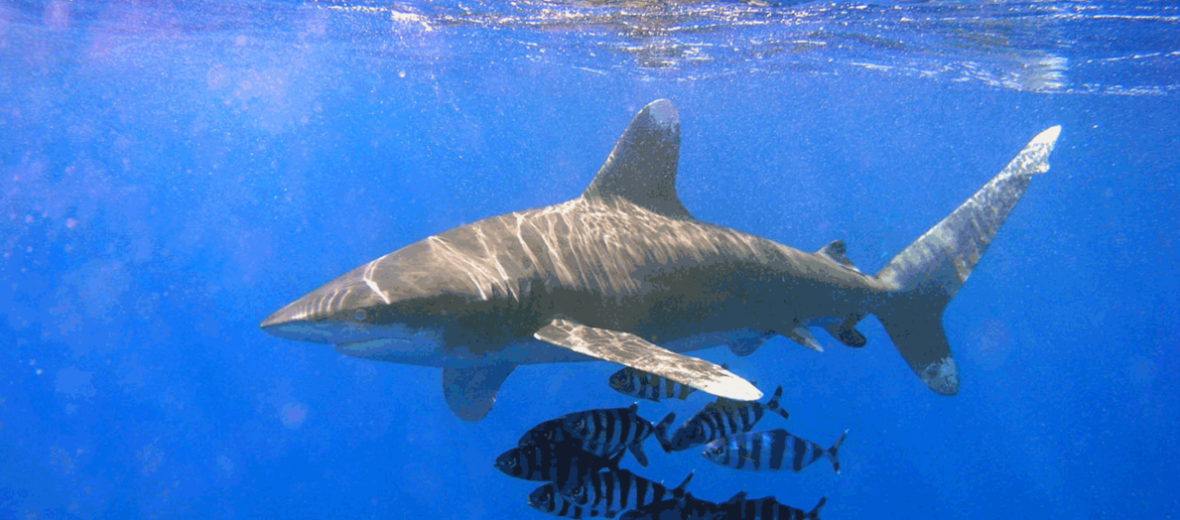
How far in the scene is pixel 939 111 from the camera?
3034 cm

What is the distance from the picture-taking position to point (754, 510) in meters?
4.57

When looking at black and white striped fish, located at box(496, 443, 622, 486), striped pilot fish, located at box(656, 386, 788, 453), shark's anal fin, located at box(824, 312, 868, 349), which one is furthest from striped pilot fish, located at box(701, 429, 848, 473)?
shark's anal fin, located at box(824, 312, 868, 349)

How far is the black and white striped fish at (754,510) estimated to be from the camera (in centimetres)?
453

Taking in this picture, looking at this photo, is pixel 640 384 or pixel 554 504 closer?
pixel 554 504

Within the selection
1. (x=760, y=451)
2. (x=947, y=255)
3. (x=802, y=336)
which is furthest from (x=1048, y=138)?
(x=760, y=451)

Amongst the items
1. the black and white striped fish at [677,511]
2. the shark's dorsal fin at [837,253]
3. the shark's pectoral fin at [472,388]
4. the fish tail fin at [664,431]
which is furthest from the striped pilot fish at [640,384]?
the shark's dorsal fin at [837,253]

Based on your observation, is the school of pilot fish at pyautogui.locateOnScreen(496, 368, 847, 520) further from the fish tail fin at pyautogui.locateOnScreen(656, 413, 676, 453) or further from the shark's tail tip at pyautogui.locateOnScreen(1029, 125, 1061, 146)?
the shark's tail tip at pyautogui.locateOnScreen(1029, 125, 1061, 146)

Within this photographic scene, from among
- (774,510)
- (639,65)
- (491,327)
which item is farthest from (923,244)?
(639,65)

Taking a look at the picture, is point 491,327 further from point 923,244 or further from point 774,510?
point 923,244

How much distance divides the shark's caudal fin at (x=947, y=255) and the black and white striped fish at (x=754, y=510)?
8.50ft

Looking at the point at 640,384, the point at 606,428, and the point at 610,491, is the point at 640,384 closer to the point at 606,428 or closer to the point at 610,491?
the point at 606,428

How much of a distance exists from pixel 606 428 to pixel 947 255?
4237mm

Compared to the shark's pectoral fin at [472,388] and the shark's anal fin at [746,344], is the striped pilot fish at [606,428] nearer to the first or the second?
the shark's pectoral fin at [472,388]

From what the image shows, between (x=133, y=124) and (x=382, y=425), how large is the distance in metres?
48.8
